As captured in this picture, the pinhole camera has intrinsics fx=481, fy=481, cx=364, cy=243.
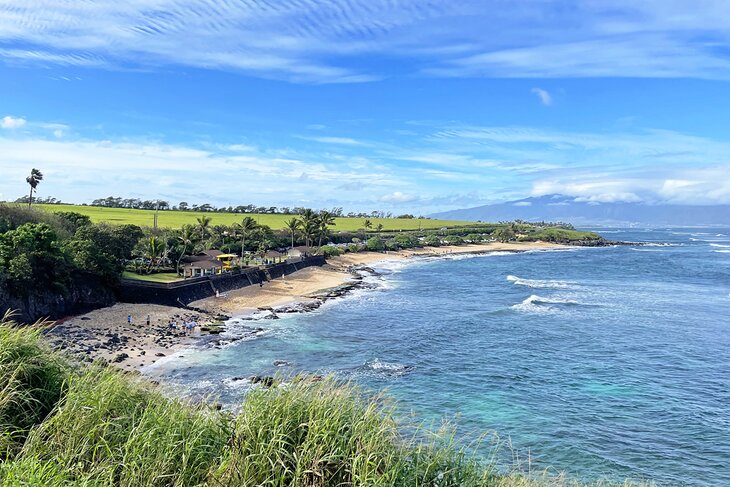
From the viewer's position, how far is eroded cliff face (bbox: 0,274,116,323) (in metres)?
34.1

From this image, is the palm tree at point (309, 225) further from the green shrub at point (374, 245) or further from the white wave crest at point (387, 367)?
the white wave crest at point (387, 367)

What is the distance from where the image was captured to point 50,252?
1473 inches

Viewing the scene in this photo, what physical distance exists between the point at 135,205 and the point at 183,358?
528 ft

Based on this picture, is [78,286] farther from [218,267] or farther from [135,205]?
[135,205]

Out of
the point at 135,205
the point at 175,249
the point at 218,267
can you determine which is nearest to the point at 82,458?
the point at 218,267

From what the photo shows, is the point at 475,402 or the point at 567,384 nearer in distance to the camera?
the point at 475,402

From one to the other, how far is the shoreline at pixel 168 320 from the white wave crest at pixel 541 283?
75.7ft

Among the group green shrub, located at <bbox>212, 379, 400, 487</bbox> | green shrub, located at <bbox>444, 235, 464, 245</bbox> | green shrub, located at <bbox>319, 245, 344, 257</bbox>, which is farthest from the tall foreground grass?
green shrub, located at <bbox>444, 235, 464, 245</bbox>

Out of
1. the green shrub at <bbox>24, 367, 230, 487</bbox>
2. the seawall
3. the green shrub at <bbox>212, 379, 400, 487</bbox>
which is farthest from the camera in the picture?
the seawall

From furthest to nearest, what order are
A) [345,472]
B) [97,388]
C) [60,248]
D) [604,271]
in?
1. [604,271]
2. [60,248]
3. [97,388]
4. [345,472]

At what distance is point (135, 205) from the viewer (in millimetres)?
173500

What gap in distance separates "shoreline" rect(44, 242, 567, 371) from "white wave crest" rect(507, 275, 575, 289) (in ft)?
75.7

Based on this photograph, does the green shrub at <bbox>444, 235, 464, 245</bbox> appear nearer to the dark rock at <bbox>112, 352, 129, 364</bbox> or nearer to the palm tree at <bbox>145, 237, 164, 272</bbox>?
the palm tree at <bbox>145, 237, 164, 272</bbox>

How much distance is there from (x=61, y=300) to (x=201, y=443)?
37070mm
